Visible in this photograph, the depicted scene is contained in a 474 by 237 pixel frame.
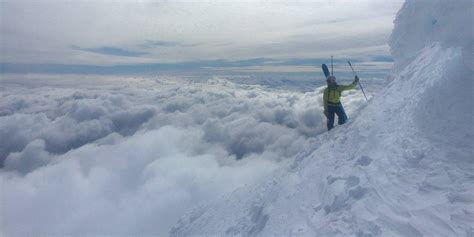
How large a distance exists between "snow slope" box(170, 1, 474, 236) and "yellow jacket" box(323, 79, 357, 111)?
99 cm

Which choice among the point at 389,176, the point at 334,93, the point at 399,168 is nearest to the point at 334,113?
the point at 334,93

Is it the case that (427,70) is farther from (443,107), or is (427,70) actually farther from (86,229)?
(86,229)

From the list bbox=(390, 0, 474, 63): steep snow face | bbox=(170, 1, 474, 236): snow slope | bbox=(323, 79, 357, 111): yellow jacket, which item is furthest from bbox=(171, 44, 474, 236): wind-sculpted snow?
bbox=(323, 79, 357, 111): yellow jacket

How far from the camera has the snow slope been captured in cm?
737

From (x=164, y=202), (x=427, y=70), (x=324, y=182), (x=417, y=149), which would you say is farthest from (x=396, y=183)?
(x=164, y=202)

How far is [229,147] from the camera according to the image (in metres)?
178

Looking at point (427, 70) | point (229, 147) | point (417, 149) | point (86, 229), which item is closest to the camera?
point (417, 149)

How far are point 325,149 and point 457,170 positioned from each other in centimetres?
437

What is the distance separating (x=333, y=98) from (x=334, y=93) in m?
0.23

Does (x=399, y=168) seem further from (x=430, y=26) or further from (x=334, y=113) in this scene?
(x=430, y=26)

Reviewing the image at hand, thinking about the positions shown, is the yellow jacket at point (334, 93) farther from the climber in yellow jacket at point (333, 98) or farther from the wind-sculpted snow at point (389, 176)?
the wind-sculpted snow at point (389, 176)

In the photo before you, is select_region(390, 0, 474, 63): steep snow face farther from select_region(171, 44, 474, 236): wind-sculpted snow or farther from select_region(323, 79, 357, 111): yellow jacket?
select_region(323, 79, 357, 111): yellow jacket

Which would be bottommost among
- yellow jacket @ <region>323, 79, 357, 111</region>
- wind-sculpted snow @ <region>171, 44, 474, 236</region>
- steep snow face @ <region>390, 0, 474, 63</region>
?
wind-sculpted snow @ <region>171, 44, 474, 236</region>

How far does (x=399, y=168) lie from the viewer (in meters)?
8.57
